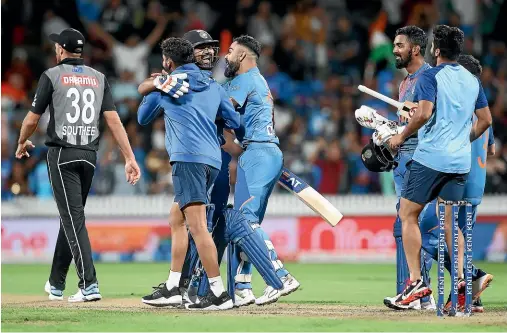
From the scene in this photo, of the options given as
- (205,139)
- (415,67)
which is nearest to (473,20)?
(415,67)

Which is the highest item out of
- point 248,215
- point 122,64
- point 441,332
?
point 122,64

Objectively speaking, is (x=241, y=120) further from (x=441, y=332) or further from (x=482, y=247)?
(x=482, y=247)

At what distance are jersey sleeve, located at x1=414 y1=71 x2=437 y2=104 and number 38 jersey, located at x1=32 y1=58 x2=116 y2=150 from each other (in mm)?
3286

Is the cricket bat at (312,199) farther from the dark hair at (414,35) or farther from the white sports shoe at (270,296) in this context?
the dark hair at (414,35)

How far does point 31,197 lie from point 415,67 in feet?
30.7

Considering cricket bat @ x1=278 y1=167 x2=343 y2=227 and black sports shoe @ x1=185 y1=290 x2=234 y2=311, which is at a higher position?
cricket bat @ x1=278 y1=167 x2=343 y2=227

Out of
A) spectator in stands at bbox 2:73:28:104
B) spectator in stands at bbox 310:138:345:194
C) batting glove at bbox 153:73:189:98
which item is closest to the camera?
batting glove at bbox 153:73:189:98

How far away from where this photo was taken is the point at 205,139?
9.27 m

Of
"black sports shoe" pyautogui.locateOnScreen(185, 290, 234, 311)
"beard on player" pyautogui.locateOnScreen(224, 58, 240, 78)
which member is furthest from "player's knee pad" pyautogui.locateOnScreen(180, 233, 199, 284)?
"beard on player" pyautogui.locateOnScreen(224, 58, 240, 78)

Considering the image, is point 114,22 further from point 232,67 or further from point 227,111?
point 227,111

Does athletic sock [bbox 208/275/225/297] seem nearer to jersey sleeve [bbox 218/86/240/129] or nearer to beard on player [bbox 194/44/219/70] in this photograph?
jersey sleeve [bbox 218/86/240/129]

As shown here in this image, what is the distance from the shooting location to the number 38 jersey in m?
10.1

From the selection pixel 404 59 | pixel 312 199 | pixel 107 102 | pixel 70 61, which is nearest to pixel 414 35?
pixel 404 59

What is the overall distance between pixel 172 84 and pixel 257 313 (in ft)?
6.91
